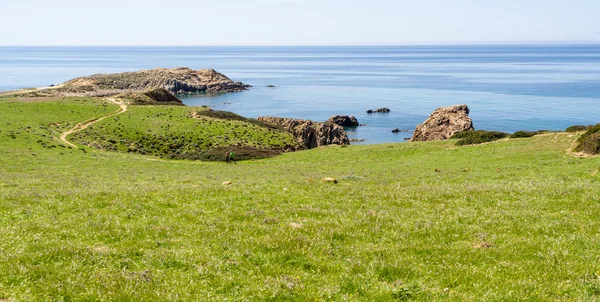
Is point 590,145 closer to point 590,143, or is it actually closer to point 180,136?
point 590,143

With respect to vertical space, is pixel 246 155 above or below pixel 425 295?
below

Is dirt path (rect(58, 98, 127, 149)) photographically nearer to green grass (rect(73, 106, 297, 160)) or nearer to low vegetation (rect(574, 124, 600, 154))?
green grass (rect(73, 106, 297, 160))

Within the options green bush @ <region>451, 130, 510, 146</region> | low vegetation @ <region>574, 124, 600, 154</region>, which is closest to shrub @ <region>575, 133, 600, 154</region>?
low vegetation @ <region>574, 124, 600, 154</region>

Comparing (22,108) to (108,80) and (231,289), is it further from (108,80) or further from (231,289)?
(108,80)

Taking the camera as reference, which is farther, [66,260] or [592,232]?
[592,232]

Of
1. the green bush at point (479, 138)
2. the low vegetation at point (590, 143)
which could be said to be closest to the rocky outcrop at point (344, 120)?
the green bush at point (479, 138)

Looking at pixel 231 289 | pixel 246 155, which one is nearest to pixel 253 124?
pixel 246 155

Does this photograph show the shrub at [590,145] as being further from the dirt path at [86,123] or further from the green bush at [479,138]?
the dirt path at [86,123]

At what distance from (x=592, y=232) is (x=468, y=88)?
19175cm

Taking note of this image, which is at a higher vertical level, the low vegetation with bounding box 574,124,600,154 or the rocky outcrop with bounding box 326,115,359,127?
the low vegetation with bounding box 574,124,600,154

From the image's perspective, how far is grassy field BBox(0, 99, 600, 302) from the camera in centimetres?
965

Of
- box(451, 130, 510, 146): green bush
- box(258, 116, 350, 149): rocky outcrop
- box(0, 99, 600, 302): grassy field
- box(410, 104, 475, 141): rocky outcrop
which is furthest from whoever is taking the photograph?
box(258, 116, 350, 149): rocky outcrop

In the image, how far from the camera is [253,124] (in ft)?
302

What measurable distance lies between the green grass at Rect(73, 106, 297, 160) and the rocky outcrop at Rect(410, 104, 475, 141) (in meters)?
26.7
